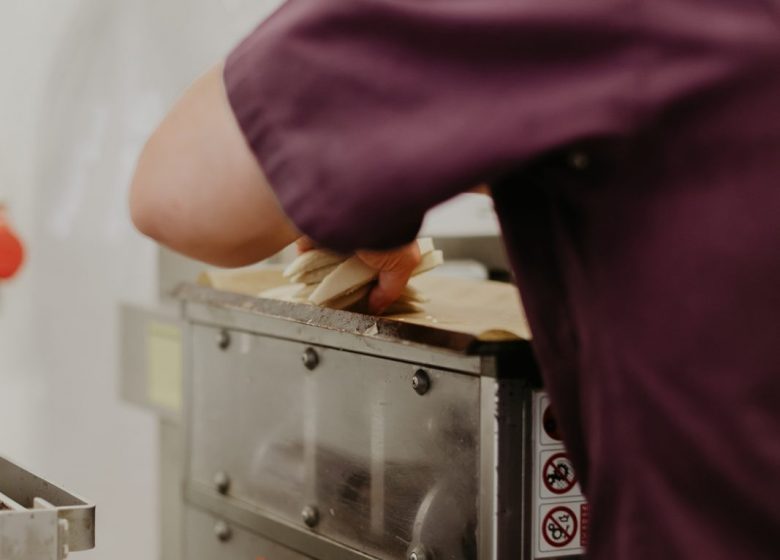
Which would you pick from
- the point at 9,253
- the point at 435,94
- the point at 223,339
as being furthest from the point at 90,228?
the point at 435,94

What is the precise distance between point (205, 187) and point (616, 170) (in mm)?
267

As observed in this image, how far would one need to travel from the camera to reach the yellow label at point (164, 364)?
1.78 m

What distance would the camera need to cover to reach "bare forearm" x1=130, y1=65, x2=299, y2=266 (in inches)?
24.6

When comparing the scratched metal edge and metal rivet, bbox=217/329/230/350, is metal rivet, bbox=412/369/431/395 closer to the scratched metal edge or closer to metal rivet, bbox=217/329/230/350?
the scratched metal edge

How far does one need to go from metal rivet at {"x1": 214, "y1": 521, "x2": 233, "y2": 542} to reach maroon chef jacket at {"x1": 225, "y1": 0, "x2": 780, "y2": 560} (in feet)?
2.45

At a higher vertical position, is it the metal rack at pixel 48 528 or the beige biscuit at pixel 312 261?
the beige biscuit at pixel 312 261

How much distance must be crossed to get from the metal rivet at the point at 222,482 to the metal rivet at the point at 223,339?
0.53ft

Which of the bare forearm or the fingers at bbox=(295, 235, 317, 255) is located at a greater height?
the bare forearm

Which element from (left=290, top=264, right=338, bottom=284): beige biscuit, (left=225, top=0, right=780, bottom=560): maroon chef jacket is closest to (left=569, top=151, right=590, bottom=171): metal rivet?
(left=225, top=0, right=780, bottom=560): maroon chef jacket

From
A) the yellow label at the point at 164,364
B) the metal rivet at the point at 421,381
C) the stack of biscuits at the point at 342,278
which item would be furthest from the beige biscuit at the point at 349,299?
the yellow label at the point at 164,364

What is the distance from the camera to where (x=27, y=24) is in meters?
1.84

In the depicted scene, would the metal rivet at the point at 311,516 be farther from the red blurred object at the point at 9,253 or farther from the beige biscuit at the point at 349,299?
the red blurred object at the point at 9,253

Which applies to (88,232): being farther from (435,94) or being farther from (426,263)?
(435,94)

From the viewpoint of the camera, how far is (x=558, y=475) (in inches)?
34.2
